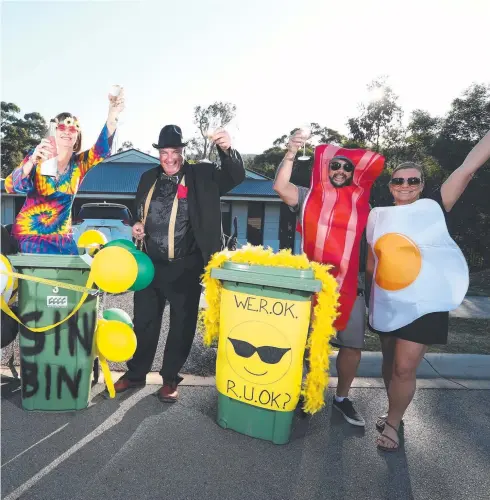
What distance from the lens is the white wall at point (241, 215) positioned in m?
14.3

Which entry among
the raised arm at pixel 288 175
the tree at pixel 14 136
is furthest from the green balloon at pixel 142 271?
the tree at pixel 14 136

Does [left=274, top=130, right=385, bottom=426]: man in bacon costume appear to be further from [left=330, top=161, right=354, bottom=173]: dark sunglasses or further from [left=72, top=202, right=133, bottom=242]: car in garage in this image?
[left=72, top=202, right=133, bottom=242]: car in garage

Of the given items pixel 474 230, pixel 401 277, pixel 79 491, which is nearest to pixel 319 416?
pixel 401 277

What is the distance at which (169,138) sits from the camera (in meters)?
2.97

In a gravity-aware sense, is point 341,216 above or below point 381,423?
above

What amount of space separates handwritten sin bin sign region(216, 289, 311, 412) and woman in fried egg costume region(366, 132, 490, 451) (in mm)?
568

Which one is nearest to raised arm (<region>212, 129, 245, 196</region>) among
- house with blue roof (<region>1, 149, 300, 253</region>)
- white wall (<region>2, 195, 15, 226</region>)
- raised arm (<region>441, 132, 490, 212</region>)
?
raised arm (<region>441, 132, 490, 212</region>)

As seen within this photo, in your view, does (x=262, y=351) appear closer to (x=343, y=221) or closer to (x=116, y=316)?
(x=343, y=221)

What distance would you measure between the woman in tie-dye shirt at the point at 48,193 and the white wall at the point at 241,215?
1143 centimetres

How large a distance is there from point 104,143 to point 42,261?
947 millimetres

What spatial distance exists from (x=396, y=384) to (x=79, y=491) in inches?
70.6

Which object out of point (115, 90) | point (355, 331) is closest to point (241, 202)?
point (115, 90)

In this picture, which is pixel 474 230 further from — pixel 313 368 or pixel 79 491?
pixel 79 491

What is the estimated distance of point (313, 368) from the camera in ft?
8.15
